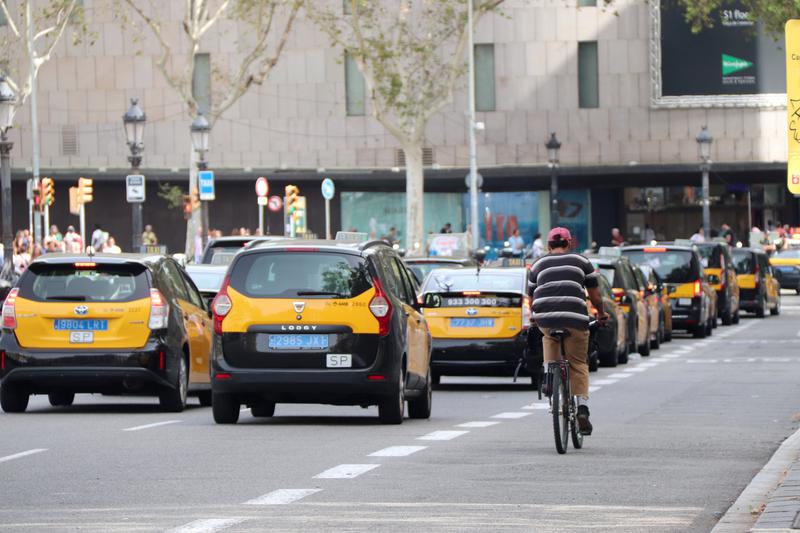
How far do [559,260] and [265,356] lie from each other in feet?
11.3

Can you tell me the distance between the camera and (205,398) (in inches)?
832

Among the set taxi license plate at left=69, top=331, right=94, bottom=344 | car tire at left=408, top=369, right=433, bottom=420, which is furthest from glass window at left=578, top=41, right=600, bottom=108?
car tire at left=408, top=369, right=433, bottom=420

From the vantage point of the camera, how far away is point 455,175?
224 ft

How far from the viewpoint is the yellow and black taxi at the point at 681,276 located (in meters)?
37.8

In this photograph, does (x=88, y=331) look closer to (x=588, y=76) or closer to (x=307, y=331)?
(x=307, y=331)

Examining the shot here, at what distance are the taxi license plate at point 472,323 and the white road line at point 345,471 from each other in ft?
34.0

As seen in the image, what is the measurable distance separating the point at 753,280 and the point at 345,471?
36.1 m

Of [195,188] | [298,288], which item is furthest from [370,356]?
[195,188]

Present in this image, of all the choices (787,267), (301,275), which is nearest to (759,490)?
(301,275)

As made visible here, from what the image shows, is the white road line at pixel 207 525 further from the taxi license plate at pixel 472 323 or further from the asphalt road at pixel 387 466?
the taxi license plate at pixel 472 323

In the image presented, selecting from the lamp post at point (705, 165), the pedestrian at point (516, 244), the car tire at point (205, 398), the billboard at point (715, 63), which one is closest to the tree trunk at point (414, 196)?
the pedestrian at point (516, 244)

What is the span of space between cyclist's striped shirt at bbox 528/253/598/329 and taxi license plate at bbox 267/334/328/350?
2.89 meters

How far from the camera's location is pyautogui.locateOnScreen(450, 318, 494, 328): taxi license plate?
77.5ft

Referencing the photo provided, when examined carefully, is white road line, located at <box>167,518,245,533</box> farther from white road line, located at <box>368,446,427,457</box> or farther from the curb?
white road line, located at <box>368,446,427,457</box>
